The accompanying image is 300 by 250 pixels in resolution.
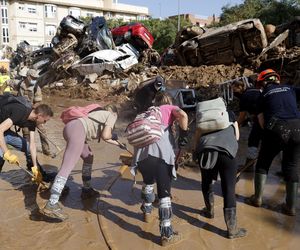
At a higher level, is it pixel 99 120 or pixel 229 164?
pixel 99 120

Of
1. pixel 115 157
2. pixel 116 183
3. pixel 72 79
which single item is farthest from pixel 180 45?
pixel 116 183

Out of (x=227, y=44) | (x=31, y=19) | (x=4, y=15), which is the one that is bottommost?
(x=227, y=44)

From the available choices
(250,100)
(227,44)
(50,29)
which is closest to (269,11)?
(227,44)

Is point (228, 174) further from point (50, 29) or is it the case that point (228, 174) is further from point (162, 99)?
point (50, 29)

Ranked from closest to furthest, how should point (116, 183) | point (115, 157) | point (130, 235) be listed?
point (130, 235), point (116, 183), point (115, 157)

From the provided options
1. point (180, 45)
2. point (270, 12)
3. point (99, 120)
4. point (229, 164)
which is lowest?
point (229, 164)

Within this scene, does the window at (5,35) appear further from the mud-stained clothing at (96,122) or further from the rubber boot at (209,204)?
the rubber boot at (209,204)

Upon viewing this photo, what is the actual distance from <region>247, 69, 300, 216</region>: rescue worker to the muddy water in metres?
0.46

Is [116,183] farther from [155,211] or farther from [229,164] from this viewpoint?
[229,164]

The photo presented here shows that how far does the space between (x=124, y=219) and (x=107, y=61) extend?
11972 millimetres

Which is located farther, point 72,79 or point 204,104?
point 72,79

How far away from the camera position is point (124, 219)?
15.0 ft

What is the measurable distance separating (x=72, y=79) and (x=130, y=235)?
1367 centimetres

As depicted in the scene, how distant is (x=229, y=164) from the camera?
12.7ft
